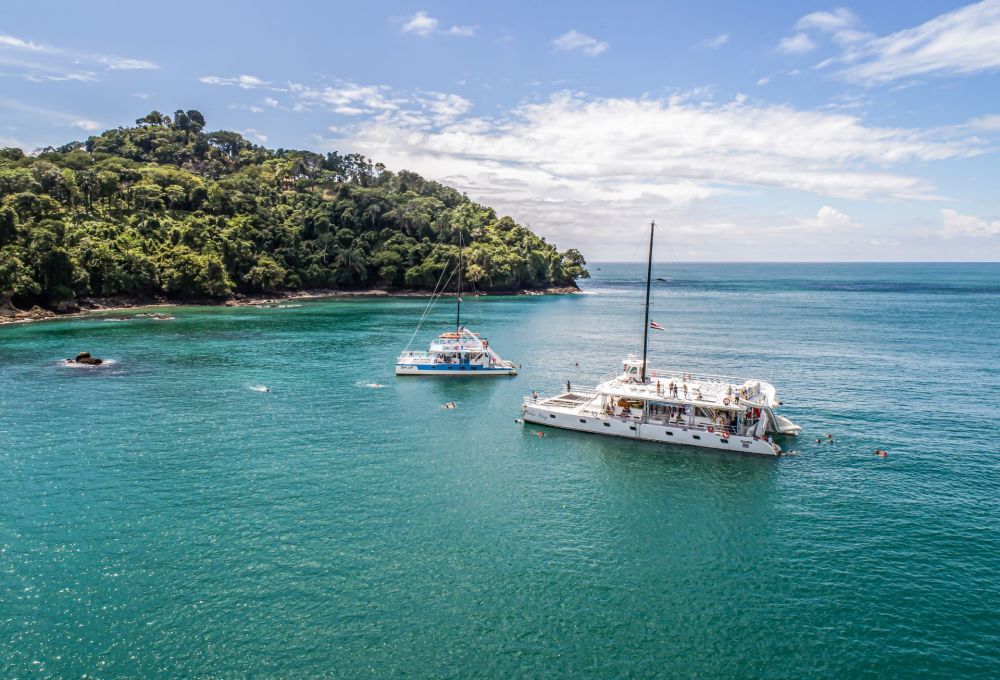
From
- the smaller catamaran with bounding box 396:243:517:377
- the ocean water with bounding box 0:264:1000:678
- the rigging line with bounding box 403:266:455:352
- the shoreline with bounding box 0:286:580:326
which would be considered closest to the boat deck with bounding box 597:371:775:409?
the ocean water with bounding box 0:264:1000:678

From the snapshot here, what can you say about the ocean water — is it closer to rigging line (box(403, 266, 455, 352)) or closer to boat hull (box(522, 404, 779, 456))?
boat hull (box(522, 404, 779, 456))

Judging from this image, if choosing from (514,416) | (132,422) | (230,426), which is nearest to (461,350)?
(514,416)

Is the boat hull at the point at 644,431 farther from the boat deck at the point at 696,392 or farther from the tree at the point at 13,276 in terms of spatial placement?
the tree at the point at 13,276

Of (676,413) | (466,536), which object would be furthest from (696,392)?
(466,536)

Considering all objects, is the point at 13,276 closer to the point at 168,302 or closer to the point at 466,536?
the point at 168,302

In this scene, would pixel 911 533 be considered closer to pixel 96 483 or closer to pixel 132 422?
pixel 96 483

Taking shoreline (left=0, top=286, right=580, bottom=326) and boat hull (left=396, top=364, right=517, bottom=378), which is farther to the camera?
shoreline (left=0, top=286, right=580, bottom=326)

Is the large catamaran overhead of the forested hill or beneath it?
beneath
